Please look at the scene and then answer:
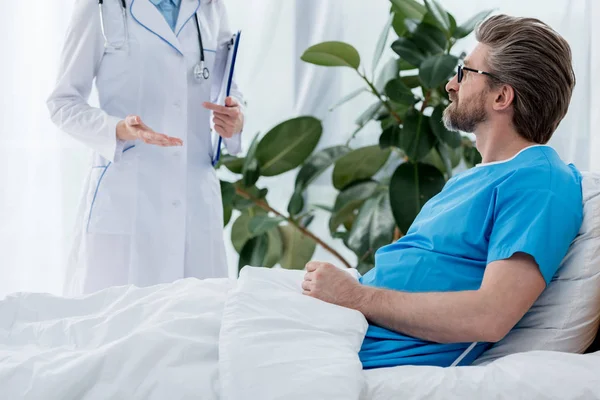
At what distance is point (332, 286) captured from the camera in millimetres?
1479

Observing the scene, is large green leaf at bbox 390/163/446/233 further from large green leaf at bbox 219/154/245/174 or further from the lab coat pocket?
the lab coat pocket

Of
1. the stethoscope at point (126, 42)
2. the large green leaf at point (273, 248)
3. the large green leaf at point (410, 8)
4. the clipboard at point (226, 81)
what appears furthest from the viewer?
the large green leaf at point (273, 248)

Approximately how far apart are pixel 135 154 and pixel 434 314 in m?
1.10

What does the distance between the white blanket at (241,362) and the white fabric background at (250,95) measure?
1877mm

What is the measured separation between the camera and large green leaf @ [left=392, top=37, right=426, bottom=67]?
2592 millimetres

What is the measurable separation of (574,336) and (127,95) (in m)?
1.37

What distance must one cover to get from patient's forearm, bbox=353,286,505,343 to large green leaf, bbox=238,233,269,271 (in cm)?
154

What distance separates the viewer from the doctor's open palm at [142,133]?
1.94 m

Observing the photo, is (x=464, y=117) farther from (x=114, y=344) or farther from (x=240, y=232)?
(x=240, y=232)

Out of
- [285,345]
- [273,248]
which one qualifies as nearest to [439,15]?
[273,248]

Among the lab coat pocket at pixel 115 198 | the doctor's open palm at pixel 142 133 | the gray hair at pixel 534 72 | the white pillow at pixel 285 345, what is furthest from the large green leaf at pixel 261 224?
the gray hair at pixel 534 72

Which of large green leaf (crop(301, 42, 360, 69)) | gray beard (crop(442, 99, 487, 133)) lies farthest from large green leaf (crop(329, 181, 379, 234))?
gray beard (crop(442, 99, 487, 133))

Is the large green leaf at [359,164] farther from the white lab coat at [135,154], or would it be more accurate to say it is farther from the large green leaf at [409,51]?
the white lab coat at [135,154]

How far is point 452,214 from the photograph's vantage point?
1.48m
